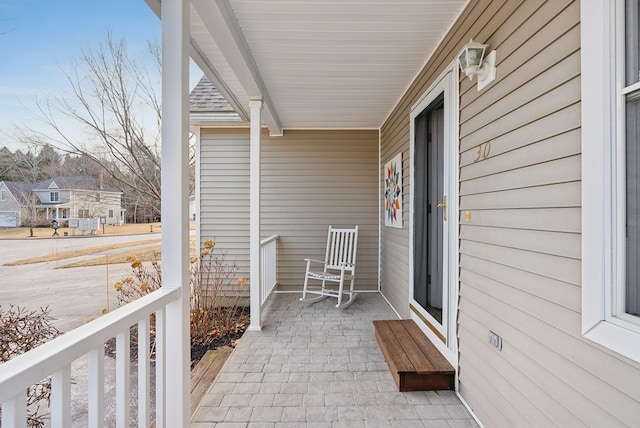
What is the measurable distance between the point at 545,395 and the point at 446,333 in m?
0.98

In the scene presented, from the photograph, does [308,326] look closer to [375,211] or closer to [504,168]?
[375,211]

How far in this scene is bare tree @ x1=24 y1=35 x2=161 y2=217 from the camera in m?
1.40

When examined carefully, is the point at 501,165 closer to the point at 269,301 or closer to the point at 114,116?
the point at 114,116

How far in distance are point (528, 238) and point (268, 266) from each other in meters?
3.46

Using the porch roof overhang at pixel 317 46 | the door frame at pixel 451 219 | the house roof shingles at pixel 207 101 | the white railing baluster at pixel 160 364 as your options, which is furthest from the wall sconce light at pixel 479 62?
the house roof shingles at pixel 207 101

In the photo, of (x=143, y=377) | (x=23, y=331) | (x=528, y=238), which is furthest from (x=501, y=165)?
(x=23, y=331)

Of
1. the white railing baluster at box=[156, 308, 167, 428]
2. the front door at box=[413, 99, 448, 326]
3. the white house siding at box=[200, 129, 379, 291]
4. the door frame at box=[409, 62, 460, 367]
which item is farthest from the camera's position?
the white house siding at box=[200, 129, 379, 291]

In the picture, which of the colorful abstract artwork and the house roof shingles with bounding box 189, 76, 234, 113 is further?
the house roof shingles with bounding box 189, 76, 234, 113

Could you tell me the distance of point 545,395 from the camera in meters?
1.36

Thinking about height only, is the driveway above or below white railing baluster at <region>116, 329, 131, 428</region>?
above

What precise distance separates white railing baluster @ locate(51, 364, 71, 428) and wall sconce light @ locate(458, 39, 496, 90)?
2.30 m

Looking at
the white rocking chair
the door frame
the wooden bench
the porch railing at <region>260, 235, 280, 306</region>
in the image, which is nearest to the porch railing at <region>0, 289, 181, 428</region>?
the wooden bench

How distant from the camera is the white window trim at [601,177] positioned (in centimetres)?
105

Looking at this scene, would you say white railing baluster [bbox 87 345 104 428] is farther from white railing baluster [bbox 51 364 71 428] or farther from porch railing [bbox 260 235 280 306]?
porch railing [bbox 260 235 280 306]
